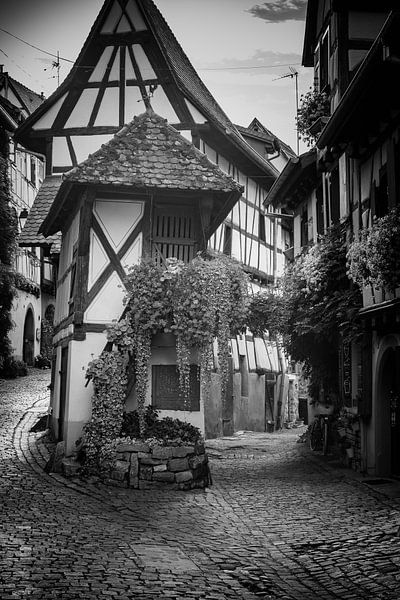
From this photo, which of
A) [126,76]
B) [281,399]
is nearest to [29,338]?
[281,399]

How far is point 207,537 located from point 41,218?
13.8m

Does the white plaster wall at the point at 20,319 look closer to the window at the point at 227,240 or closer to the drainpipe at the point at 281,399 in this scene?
the drainpipe at the point at 281,399

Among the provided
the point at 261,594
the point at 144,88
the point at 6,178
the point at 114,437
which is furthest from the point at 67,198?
the point at 6,178

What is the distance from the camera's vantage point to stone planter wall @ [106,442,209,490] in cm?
1352

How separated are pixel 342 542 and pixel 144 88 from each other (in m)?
14.7

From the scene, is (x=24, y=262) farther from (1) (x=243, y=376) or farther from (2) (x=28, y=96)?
(1) (x=243, y=376)

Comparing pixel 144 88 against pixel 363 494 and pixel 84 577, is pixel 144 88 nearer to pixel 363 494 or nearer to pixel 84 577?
pixel 363 494

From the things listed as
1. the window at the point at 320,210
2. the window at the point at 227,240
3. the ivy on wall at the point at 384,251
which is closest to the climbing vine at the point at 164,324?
the ivy on wall at the point at 384,251

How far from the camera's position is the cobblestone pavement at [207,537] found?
25.6 feet

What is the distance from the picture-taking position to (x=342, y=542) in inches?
387

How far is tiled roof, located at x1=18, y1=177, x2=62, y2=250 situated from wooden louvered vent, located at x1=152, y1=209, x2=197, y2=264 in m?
6.20

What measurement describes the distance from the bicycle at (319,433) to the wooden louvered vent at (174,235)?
492 centimetres

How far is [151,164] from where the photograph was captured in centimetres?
1557

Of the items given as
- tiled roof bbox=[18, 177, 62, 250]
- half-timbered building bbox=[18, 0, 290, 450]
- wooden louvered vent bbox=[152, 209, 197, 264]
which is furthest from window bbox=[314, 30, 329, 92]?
tiled roof bbox=[18, 177, 62, 250]
